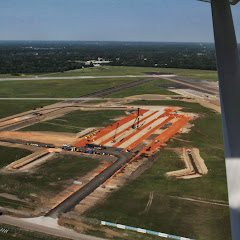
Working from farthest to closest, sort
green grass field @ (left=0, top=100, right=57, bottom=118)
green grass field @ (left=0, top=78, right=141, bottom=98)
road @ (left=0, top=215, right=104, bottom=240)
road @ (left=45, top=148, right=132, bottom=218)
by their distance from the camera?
green grass field @ (left=0, top=78, right=141, bottom=98)
green grass field @ (left=0, top=100, right=57, bottom=118)
road @ (left=45, top=148, right=132, bottom=218)
road @ (left=0, top=215, right=104, bottom=240)

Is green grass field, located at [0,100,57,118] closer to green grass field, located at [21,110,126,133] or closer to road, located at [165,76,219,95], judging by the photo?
green grass field, located at [21,110,126,133]

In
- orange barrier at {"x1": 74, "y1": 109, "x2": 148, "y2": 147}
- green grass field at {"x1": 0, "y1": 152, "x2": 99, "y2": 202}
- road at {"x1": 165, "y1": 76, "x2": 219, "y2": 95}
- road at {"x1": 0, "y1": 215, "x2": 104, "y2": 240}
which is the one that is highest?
road at {"x1": 165, "y1": 76, "x2": 219, "y2": 95}

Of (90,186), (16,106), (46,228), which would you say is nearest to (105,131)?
(90,186)

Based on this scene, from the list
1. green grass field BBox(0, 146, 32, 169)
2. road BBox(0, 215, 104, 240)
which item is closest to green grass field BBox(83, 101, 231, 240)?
road BBox(0, 215, 104, 240)

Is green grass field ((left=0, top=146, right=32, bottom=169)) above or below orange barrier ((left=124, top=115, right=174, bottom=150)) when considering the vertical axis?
below

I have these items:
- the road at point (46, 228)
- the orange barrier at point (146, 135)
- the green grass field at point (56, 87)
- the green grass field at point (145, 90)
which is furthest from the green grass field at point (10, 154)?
the green grass field at point (145, 90)

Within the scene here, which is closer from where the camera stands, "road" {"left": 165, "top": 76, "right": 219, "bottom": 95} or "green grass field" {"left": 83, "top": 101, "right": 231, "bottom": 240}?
"green grass field" {"left": 83, "top": 101, "right": 231, "bottom": 240}

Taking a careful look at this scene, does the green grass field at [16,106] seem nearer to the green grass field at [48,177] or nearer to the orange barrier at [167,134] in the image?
the green grass field at [48,177]
